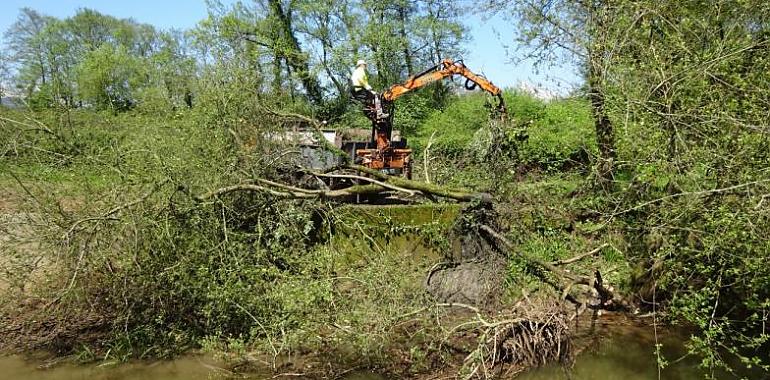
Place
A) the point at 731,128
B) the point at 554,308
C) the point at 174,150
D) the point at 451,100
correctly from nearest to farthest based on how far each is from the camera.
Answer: the point at 731,128 → the point at 554,308 → the point at 174,150 → the point at 451,100

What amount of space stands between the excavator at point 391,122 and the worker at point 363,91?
80 mm

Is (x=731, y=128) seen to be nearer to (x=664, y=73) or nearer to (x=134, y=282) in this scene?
(x=664, y=73)

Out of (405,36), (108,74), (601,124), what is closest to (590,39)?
(601,124)

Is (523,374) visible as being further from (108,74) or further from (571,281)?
(108,74)

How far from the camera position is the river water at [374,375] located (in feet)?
20.3

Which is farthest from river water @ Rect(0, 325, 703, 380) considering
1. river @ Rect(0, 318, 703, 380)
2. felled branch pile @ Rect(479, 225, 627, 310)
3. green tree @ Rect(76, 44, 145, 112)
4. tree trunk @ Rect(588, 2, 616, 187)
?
green tree @ Rect(76, 44, 145, 112)

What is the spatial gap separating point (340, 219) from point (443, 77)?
3.88 metres

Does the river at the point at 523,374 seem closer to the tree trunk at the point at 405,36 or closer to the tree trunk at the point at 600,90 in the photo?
the tree trunk at the point at 600,90

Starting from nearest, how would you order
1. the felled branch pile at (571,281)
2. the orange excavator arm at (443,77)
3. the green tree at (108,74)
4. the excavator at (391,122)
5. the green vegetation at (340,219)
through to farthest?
the green vegetation at (340,219), the felled branch pile at (571,281), the excavator at (391,122), the orange excavator arm at (443,77), the green tree at (108,74)

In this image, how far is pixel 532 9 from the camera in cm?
1046

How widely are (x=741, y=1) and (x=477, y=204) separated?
11.1 feet

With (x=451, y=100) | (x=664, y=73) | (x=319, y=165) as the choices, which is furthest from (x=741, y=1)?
(x=451, y=100)

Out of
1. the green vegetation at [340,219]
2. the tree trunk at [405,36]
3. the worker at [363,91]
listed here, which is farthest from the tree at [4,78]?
the tree trunk at [405,36]

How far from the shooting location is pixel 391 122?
1062 cm
